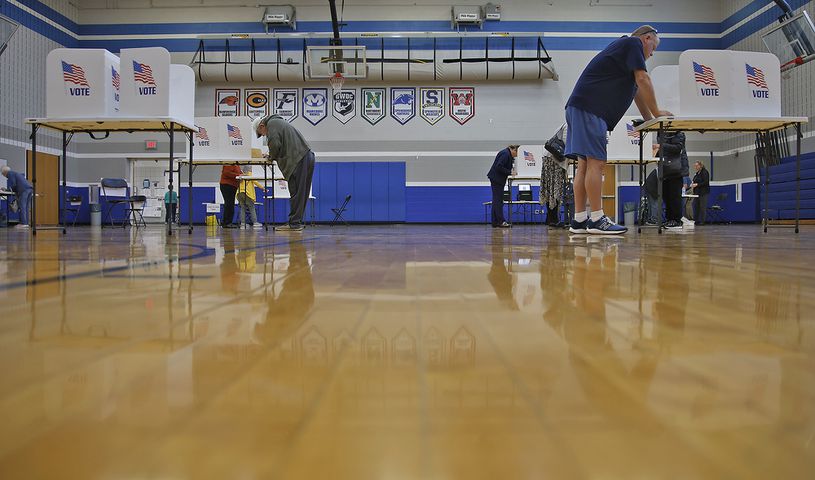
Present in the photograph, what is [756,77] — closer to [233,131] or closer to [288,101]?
[233,131]

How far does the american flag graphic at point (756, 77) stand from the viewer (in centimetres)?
418

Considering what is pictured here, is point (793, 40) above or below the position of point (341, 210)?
above

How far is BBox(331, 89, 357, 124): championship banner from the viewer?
1196cm


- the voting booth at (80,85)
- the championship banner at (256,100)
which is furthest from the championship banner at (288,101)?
the voting booth at (80,85)

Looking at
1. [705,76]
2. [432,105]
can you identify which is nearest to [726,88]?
[705,76]

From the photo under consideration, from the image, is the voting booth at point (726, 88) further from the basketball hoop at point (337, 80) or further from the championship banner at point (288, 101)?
the championship banner at point (288, 101)

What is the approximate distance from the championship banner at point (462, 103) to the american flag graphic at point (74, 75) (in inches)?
340

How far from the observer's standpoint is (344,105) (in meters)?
12.0

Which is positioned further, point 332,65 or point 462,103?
point 462,103

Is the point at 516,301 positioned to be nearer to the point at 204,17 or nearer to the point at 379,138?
the point at 379,138

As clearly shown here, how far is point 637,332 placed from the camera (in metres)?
0.51

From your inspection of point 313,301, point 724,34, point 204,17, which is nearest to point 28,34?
point 204,17

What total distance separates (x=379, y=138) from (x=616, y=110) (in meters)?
8.86

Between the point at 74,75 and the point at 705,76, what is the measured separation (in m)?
4.91
